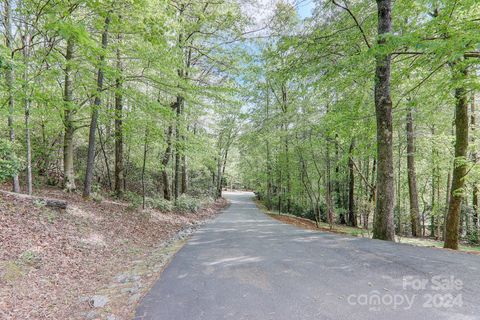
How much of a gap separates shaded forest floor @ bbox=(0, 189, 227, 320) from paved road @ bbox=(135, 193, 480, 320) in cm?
62

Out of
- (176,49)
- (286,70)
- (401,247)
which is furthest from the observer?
(176,49)

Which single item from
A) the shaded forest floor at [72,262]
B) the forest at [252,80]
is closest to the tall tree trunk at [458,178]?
the forest at [252,80]

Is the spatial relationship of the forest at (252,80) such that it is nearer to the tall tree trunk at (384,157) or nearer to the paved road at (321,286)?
the tall tree trunk at (384,157)

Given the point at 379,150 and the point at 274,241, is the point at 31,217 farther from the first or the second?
the point at 379,150

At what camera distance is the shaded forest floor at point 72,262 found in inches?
123

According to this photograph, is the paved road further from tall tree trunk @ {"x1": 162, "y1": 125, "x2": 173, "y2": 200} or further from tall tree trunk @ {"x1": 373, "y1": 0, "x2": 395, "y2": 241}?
tall tree trunk @ {"x1": 162, "y1": 125, "x2": 173, "y2": 200}

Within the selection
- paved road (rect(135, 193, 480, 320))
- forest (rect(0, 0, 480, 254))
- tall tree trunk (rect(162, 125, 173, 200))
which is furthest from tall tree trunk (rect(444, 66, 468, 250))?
tall tree trunk (rect(162, 125, 173, 200))

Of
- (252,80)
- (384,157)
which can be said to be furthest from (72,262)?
(252,80)

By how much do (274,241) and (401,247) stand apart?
9.09 feet

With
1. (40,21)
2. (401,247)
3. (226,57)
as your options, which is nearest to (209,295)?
(401,247)

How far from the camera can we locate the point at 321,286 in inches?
126

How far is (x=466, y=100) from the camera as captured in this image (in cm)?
720

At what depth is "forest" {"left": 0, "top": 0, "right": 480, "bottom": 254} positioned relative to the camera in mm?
5816

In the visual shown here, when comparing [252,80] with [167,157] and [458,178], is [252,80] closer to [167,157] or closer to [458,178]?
[167,157]
